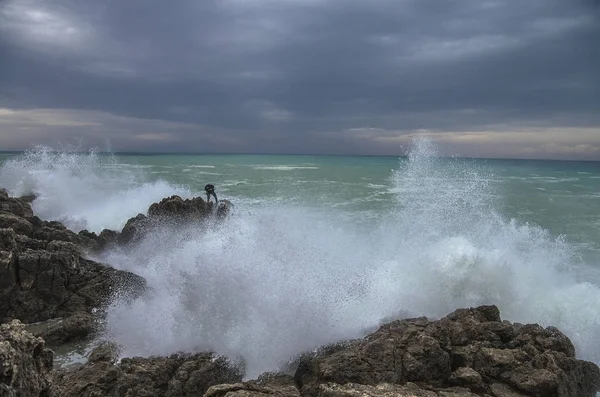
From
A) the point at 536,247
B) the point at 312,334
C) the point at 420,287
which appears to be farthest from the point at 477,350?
the point at 536,247

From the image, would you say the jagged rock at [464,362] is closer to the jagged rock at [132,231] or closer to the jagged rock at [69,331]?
the jagged rock at [69,331]

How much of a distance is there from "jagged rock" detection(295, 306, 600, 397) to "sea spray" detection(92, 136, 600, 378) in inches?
61.2

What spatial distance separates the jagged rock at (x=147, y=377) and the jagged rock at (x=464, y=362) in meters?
1.37

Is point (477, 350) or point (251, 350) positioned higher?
point (477, 350)

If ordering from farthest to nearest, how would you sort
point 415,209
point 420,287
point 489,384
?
point 415,209, point 420,287, point 489,384

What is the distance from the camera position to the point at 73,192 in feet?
81.4

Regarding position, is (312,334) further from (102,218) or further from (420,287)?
(102,218)

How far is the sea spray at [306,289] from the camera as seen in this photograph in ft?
26.5


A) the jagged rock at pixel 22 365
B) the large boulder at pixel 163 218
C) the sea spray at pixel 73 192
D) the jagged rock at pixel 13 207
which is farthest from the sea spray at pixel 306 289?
the sea spray at pixel 73 192

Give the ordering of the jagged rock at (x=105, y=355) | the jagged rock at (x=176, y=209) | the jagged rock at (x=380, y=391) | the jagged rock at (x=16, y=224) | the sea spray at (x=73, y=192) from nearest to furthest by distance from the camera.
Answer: the jagged rock at (x=380, y=391) < the jagged rock at (x=105, y=355) < the jagged rock at (x=16, y=224) < the jagged rock at (x=176, y=209) < the sea spray at (x=73, y=192)

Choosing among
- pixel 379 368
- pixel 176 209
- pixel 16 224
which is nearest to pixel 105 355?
pixel 379 368

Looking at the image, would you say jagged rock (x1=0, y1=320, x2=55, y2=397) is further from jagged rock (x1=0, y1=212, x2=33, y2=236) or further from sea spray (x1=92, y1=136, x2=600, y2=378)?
jagged rock (x1=0, y1=212, x2=33, y2=236)

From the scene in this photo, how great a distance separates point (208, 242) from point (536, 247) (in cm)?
1082

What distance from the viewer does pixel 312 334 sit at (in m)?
7.91
